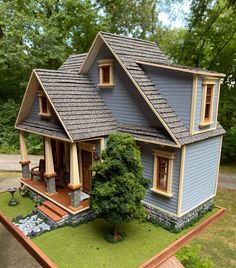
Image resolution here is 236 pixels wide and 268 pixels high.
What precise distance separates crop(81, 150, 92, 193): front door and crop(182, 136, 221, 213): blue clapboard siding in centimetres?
431

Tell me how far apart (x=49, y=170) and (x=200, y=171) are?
6.49 m

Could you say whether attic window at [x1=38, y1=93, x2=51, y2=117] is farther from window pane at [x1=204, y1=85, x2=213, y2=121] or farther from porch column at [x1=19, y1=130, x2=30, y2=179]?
window pane at [x1=204, y1=85, x2=213, y2=121]

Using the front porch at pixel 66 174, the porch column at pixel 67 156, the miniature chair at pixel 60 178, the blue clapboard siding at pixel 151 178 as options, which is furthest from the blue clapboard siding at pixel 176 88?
the miniature chair at pixel 60 178

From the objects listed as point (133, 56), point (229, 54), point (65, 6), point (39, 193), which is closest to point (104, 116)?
point (133, 56)

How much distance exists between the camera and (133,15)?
2370cm

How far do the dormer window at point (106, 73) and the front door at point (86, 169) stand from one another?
10.7 ft

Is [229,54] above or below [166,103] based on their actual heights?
above

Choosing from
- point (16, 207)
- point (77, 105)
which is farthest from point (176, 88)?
point (16, 207)

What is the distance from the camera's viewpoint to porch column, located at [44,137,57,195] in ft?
33.6

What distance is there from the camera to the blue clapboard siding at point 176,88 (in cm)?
829

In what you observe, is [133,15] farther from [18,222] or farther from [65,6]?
[18,222]

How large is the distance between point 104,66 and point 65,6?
1323 centimetres

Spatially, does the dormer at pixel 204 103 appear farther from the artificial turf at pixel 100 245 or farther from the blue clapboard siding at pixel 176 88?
the artificial turf at pixel 100 245

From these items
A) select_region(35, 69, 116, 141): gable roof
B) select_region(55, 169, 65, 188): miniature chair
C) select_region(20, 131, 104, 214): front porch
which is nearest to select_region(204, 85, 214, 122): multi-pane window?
select_region(35, 69, 116, 141): gable roof
